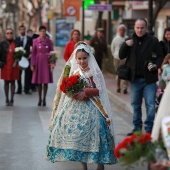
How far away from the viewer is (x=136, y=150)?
511 centimetres

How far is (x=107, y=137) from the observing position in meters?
8.81

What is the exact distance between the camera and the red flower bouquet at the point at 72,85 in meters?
8.76

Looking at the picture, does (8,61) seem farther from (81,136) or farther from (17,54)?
(81,136)

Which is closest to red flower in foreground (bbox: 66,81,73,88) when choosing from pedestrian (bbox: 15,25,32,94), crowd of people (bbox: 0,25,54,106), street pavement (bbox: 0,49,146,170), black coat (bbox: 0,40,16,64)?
street pavement (bbox: 0,49,146,170)

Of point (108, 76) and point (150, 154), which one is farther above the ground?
point (150, 154)

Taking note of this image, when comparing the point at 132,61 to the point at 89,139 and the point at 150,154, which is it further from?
the point at 150,154

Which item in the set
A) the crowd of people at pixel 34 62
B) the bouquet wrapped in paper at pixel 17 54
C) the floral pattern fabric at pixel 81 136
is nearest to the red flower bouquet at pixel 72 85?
the floral pattern fabric at pixel 81 136

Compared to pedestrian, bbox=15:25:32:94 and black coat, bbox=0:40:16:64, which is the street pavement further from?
black coat, bbox=0:40:16:64

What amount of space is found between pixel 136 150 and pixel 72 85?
373 cm

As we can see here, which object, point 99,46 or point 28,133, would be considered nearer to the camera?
point 28,133

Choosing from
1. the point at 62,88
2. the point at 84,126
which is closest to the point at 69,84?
the point at 62,88

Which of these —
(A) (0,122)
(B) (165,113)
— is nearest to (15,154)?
(A) (0,122)

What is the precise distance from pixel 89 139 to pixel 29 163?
1.33 m

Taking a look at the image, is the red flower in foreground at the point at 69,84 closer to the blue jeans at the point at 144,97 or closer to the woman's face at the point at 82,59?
the woman's face at the point at 82,59
